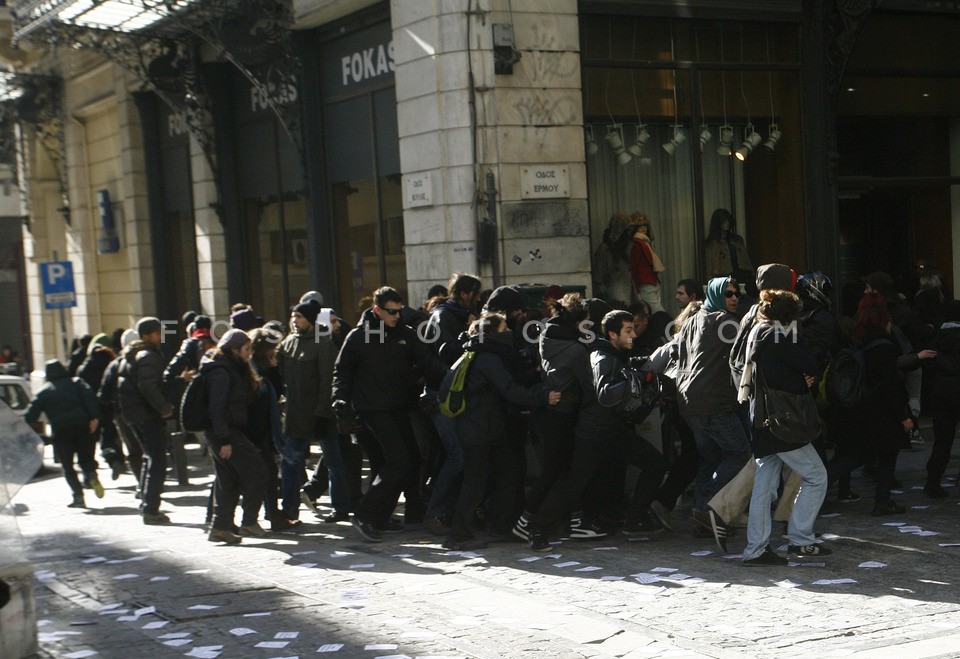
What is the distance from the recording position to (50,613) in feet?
27.5

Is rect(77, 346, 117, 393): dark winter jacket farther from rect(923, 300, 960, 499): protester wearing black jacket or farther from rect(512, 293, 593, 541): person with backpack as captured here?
rect(923, 300, 960, 499): protester wearing black jacket

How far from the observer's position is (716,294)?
9438 mm

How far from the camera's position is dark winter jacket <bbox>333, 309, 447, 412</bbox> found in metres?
10.3

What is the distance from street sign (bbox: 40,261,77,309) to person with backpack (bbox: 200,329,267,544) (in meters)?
11.3

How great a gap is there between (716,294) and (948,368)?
229 cm

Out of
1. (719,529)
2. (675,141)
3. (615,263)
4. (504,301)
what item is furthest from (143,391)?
(675,141)

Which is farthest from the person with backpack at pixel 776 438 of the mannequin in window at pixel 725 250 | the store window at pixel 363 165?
the store window at pixel 363 165

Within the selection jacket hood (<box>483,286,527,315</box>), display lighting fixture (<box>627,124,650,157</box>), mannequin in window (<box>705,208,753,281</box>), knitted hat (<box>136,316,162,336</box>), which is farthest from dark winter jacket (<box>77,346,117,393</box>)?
jacket hood (<box>483,286,527,315</box>)

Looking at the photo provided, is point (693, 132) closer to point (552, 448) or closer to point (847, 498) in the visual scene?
point (847, 498)

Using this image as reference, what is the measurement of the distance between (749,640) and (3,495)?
3774 millimetres

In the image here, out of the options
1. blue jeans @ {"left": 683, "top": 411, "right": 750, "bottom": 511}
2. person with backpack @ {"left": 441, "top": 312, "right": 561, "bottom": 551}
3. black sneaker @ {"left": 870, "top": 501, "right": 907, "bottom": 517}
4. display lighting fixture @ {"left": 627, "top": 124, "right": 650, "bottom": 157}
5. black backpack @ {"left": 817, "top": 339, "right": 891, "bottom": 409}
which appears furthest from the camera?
display lighting fixture @ {"left": 627, "top": 124, "right": 650, "bottom": 157}

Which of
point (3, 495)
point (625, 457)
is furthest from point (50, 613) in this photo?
point (625, 457)

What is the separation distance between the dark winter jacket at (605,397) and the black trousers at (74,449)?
6.57 meters

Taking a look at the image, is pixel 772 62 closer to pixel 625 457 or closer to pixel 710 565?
Answer: pixel 625 457
